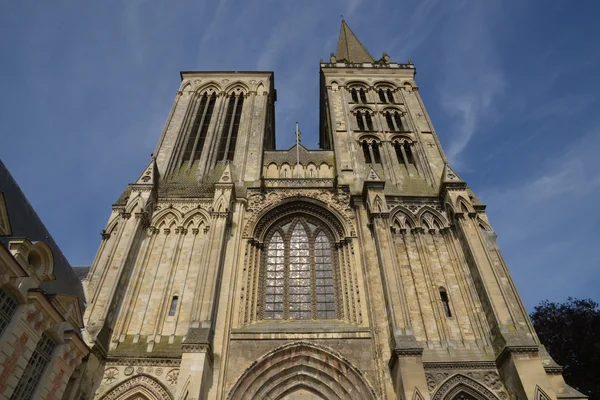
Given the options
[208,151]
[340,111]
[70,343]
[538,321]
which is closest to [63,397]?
[70,343]

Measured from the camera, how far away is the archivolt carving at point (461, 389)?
38.9ft

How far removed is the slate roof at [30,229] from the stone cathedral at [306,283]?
98 centimetres

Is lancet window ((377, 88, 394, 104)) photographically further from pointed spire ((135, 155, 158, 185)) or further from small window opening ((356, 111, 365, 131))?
pointed spire ((135, 155, 158, 185))

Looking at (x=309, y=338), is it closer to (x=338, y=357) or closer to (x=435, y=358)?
(x=338, y=357)

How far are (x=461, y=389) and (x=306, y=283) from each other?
6.38m

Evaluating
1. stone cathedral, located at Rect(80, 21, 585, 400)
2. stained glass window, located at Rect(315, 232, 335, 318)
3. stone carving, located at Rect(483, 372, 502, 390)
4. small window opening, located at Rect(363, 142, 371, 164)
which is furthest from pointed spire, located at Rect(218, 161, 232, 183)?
stone carving, located at Rect(483, 372, 502, 390)

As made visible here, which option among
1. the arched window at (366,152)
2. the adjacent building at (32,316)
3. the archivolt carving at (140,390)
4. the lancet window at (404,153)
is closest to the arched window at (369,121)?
the arched window at (366,152)

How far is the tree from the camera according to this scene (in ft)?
66.3

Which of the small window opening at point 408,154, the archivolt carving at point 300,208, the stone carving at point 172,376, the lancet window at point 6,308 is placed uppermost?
the small window opening at point 408,154

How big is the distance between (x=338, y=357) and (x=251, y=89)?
58.4 ft

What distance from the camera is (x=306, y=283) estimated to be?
15812 mm

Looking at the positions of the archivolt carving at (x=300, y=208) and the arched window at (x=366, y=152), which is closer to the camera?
the archivolt carving at (x=300, y=208)

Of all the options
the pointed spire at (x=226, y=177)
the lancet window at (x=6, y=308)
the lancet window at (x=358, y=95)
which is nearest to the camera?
the lancet window at (x=6, y=308)

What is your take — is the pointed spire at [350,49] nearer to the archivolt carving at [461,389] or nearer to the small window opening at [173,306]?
the small window opening at [173,306]
